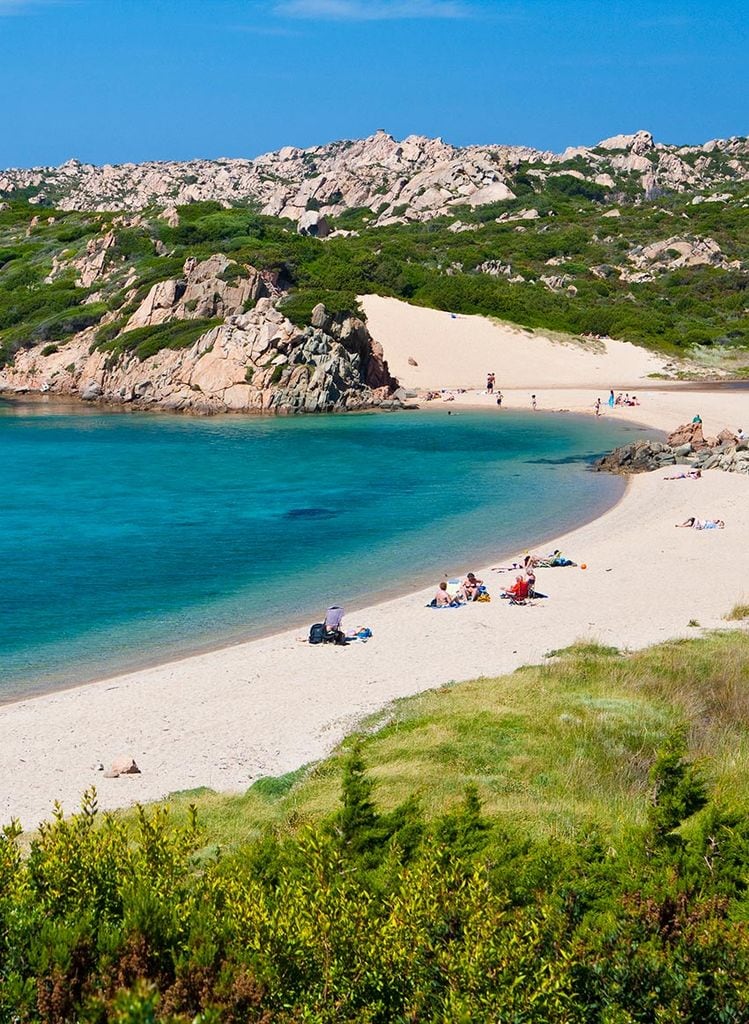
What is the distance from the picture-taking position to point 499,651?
55.7 feet

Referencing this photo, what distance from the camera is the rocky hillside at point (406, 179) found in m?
130

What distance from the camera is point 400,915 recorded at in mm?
5668

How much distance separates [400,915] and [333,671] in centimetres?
1060

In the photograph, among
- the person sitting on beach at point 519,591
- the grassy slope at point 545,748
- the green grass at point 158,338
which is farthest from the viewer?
the green grass at point 158,338

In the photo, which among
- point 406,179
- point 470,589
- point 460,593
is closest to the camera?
point 460,593

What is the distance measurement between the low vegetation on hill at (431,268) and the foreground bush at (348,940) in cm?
5372

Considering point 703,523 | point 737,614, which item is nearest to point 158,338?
point 703,523

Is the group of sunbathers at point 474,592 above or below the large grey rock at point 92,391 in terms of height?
below

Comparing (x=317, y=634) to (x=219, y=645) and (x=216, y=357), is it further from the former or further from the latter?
(x=216, y=357)

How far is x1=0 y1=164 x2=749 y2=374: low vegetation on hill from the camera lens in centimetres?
6825

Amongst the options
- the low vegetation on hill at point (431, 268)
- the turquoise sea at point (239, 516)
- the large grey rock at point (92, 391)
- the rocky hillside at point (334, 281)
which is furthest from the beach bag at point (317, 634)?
the large grey rock at point (92, 391)

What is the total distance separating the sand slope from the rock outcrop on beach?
79.6ft

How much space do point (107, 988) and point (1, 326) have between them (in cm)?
7221

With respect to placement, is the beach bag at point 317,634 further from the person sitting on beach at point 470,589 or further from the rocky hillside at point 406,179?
the rocky hillside at point 406,179
